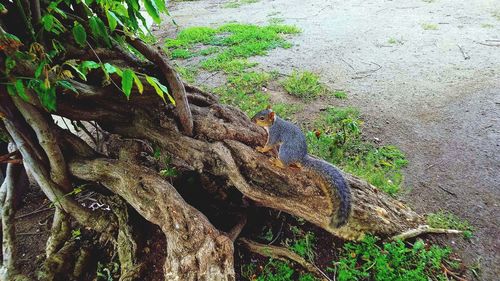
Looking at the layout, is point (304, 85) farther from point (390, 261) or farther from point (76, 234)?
point (76, 234)

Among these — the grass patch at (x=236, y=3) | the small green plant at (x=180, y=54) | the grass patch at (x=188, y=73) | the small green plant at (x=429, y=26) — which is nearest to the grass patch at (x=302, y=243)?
the grass patch at (x=188, y=73)

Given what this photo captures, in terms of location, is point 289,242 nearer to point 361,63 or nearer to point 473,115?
point 473,115

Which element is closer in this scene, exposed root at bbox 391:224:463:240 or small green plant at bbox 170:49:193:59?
exposed root at bbox 391:224:463:240

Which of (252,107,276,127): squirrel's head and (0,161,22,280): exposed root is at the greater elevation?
(252,107,276,127): squirrel's head

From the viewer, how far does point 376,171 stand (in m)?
3.41

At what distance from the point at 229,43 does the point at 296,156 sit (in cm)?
521

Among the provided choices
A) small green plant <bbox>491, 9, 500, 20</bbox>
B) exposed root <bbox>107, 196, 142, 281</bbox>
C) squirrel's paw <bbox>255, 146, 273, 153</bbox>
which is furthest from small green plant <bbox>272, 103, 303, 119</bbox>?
small green plant <bbox>491, 9, 500, 20</bbox>

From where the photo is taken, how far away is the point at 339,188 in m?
2.21

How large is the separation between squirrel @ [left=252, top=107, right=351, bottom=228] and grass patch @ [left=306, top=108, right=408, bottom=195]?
93 centimetres

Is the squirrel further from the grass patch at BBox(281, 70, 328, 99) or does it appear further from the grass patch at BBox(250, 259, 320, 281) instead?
the grass patch at BBox(281, 70, 328, 99)

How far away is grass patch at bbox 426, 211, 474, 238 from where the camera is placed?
8.79ft

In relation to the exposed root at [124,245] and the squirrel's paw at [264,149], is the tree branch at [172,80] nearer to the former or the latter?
the squirrel's paw at [264,149]

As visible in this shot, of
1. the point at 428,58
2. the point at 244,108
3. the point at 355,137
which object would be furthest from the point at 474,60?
the point at 244,108

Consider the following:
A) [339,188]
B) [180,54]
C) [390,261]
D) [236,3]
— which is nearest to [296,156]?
[339,188]
